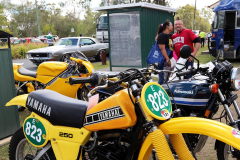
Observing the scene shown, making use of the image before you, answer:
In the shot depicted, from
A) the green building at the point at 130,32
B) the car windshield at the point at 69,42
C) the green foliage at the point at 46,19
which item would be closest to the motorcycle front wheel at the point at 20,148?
the green building at the point at 130,32

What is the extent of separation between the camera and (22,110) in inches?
227

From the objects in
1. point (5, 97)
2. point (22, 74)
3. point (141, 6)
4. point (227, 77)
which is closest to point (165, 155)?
point (227, 77)

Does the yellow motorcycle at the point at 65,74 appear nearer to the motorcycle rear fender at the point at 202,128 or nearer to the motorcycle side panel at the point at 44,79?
the motorcycle side panel at the point at 44,79

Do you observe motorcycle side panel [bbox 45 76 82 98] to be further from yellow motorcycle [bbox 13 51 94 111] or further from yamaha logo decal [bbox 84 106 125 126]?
yamaha logo decal [bbox 84 106 125 126]

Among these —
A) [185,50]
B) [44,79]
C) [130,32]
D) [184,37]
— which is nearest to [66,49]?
[130,32]

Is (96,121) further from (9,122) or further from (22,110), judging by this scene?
(22,110)

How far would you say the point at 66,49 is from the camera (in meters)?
12.3

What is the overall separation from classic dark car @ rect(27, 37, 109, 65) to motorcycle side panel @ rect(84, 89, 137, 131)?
32.1 ft

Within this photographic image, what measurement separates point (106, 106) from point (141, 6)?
8.42 metres

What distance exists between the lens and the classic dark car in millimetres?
11883

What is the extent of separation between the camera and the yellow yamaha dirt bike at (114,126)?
173 cm

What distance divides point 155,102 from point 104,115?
0.43 meters

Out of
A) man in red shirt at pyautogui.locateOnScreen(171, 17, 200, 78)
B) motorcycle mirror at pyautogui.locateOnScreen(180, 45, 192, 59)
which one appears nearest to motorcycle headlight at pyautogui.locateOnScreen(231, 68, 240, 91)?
motorcycle mirror at pyautogui.locateOnScreen(180, 45, 192, 59)

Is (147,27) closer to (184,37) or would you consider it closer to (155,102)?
(184,37)
